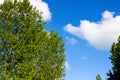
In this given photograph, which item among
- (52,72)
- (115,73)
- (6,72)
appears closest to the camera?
(6,72)

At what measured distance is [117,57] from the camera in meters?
64.1

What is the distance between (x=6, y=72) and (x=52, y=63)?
22.0m

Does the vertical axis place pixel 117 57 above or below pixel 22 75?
above

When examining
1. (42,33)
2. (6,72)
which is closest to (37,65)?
(42,33)

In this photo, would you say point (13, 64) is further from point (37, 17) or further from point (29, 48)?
point (37, 17)

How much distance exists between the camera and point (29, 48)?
50.2 metres

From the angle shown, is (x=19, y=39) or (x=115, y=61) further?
(x=115, y=61)

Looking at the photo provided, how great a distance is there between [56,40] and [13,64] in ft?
79.8

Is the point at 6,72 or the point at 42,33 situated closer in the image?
the point at 6,72

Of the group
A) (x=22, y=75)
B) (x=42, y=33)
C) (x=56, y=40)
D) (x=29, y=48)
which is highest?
(x=56, y=40)

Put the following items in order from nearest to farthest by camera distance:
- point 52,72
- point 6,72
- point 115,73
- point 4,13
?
point 6,72 → point 4,13 → point 115,73 → point 52,72

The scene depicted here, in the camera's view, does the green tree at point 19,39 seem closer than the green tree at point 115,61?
Yes

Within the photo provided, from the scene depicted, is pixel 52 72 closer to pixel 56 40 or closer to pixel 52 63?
pixel 52 63

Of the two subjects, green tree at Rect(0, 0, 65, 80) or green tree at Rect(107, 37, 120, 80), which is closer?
green tree at Rect(0, 0, 65, 80)
